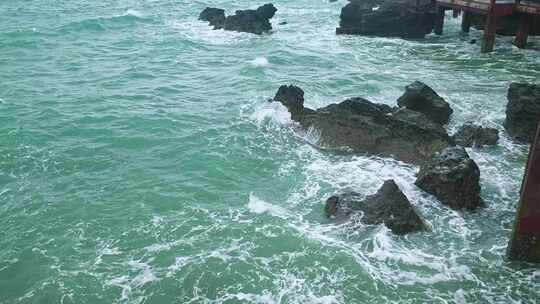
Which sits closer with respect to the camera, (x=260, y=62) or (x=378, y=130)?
(x=378, y=130)

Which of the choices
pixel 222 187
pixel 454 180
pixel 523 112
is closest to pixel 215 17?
pixel 523 112

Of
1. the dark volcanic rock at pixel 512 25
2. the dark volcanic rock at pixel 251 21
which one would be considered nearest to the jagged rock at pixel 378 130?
the dark volcanic rock at pixel 512 25

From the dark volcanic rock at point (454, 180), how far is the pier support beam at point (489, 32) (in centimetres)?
1764

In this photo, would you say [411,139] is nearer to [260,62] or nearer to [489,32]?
[260,62]

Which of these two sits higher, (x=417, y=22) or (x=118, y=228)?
(x=417, y=22)

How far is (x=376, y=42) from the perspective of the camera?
35219mm

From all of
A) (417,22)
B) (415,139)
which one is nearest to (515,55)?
(417,22)

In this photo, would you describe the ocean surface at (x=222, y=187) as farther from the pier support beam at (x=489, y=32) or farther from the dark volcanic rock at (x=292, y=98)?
the pier support beam at (x=489, y=32)

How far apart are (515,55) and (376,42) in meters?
8.84

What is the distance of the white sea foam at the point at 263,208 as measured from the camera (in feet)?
45.2

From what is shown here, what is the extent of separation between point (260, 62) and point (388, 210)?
57.8ft

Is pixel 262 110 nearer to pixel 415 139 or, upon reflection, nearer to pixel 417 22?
pixel 415 139

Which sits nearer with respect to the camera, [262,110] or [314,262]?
[314,262]

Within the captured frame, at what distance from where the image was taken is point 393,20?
37.0m
